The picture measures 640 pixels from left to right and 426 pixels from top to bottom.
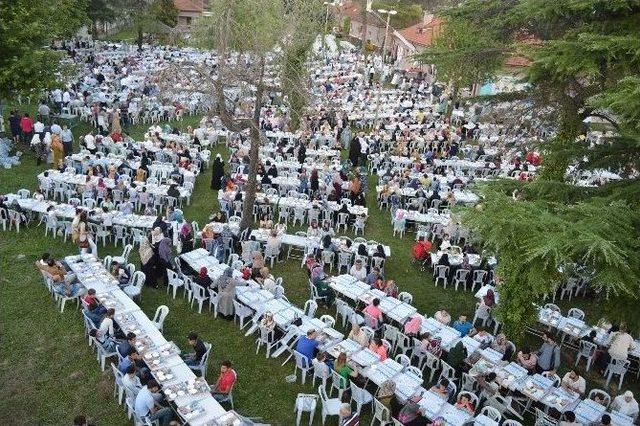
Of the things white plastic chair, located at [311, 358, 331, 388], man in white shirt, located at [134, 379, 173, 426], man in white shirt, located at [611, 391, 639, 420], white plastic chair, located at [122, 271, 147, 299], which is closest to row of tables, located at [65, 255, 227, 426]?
man in white shirt, located at [134, 379, 173, 426]

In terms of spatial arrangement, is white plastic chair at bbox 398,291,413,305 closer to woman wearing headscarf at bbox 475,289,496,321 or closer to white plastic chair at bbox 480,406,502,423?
woman wearing headscarf at bbox 475,289,496,321

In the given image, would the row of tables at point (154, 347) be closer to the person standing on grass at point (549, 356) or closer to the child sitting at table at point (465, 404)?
the child sitting at table at point (465, 404)

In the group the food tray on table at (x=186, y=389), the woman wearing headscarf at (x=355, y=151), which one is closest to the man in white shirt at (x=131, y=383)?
the food tray on table at (x=186, y=389)

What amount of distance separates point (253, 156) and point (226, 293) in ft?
15.4

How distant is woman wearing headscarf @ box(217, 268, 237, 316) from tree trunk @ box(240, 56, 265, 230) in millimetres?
4110

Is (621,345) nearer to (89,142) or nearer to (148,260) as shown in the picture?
(148,260)

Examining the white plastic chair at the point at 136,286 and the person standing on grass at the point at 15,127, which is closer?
the white plastic chair at the point at 136,286

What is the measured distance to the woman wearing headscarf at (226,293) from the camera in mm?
13266

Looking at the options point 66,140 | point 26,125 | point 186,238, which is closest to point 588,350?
point 186,238

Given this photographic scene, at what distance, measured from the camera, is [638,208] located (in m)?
8.82

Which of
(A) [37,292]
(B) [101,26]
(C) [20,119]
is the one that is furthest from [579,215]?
(B) [101,26]

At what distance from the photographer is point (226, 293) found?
13.2 m

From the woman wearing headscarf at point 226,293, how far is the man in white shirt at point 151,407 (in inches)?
133

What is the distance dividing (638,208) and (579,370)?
5.93 meters
